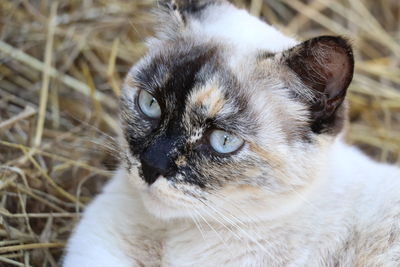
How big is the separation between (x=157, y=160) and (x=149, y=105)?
24 centimetres

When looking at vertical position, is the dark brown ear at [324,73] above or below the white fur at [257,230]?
above

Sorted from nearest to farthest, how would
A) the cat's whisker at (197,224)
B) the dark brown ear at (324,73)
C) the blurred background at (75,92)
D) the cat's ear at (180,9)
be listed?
the dark brown ear at (324,73), the cat's whisker at (197,224), the cat's ear at (180,9), the blurred background at (75,92)

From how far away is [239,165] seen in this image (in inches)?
69.6

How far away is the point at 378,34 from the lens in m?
3.50

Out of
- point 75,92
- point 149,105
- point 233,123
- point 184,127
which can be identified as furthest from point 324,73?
point 75,92

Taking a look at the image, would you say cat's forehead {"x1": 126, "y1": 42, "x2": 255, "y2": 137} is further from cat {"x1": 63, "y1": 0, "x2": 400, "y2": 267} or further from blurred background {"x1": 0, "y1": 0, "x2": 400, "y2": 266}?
blurred background {"x1": 0, "y1": 0, "x2": 400, "y2": 266}

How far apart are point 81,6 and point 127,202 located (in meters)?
1.72

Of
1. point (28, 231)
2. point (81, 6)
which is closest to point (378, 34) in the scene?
point (81, 6)

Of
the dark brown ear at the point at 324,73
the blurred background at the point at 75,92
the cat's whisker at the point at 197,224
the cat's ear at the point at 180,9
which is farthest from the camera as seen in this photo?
the blurred background at the point at 75,92

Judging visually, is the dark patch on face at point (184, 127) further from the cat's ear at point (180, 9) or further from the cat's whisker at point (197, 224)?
the cat's ear at point (180, 9)

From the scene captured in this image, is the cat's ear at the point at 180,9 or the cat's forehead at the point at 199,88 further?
the cat's ear at the point at 180,9

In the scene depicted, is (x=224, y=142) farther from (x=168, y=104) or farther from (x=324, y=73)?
(x=324, y=73)

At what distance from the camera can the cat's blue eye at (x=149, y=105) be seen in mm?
1831

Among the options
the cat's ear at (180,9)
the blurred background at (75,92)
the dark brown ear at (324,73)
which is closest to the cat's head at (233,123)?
the dark brown ear at (324,73)
